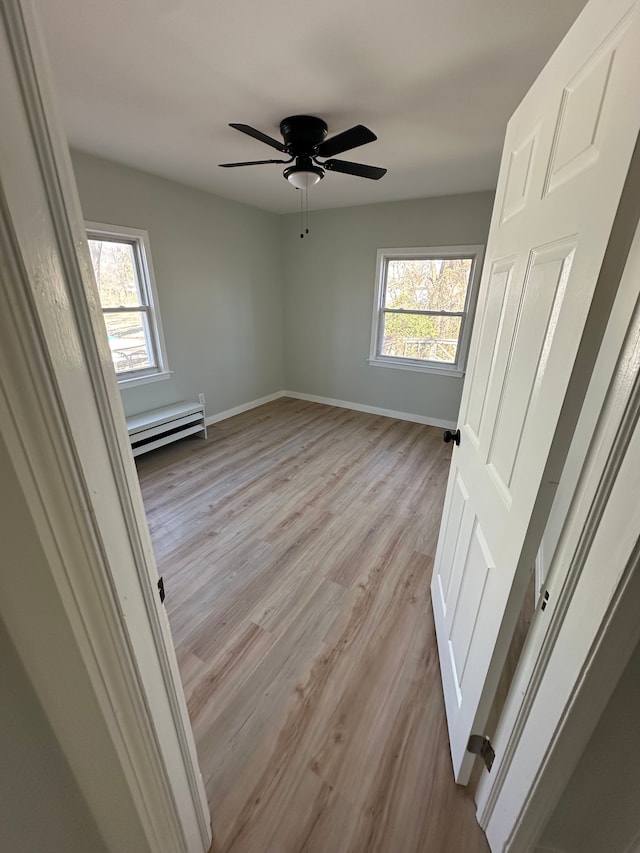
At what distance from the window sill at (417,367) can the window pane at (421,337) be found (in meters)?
0.08

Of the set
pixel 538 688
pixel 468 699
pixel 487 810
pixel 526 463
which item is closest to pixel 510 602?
pixel 538 688

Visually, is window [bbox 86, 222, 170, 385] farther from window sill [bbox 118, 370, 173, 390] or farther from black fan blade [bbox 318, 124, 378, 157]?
black fan blade [bbox 318, 124, 378, 157]

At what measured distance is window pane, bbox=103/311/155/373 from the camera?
3.14 metres

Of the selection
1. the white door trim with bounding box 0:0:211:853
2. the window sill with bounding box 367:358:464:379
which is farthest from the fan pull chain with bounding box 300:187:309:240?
the white door trim with bounding box 0:0:211:853

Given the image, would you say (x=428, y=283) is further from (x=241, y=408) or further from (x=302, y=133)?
(x=241, y=408)

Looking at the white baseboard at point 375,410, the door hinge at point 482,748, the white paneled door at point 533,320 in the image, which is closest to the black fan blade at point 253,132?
the white paneled door at point 533,320

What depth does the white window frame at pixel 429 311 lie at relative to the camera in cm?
355

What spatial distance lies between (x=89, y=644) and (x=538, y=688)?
3.13ft

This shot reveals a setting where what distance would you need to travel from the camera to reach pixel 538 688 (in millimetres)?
808

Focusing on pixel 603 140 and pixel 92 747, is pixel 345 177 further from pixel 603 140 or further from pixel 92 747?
pixel 92 747

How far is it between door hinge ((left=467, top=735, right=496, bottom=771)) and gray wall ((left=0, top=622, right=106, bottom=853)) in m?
1.03

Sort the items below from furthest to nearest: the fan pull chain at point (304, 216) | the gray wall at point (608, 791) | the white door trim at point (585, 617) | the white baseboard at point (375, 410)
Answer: the white baseboard at point (375, 410) → the fan pull chain at point (304, 216) → the gray wall at point (608, 791) → the white door trim at point (585, 617)

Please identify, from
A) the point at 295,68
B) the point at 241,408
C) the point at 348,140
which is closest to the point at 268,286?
the point at 241,408

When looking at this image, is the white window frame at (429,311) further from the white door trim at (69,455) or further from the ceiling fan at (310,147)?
the white door trim at (69,455)
